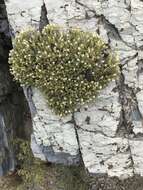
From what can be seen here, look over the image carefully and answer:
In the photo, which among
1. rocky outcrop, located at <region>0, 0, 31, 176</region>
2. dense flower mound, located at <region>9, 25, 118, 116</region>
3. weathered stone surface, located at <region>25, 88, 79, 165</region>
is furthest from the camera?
rocky outcrop, located at <region>0, 0, 31, 176</region>

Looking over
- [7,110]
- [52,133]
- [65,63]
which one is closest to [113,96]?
[65,63]

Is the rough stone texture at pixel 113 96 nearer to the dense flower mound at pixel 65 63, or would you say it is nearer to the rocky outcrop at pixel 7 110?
the dense flower mound at pixel 65 63

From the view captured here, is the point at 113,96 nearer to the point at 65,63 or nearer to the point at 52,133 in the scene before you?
the point at 65,63

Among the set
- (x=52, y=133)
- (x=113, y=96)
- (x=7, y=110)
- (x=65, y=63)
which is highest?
(x=65, y=63)

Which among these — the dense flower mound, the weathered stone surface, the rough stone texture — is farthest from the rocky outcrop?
the dense flower mound

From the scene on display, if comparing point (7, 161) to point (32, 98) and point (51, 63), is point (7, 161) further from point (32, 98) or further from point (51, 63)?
point (51, 63)

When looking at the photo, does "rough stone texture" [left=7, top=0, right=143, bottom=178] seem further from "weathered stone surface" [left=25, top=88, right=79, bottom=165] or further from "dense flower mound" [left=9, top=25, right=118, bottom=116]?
"dense flower mound" [left=9, top=25, right=118, bottom=116]
